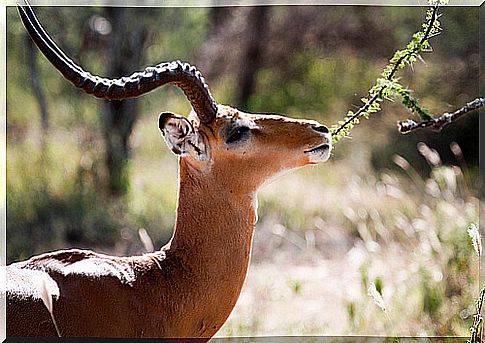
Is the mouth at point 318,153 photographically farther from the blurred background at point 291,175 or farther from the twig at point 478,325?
the blurred background at point 291,175

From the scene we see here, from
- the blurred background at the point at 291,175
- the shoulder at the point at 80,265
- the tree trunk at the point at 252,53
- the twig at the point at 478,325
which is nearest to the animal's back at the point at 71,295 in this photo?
the shoulder at the point at 80,265

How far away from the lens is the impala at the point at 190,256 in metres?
0.94

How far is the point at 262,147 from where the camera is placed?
99cm

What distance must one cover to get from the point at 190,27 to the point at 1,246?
8.43ft

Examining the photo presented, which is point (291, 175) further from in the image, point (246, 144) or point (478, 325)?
point (246, 144)

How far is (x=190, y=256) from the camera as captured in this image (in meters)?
1.02

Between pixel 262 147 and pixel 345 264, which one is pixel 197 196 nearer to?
pixel 262 147

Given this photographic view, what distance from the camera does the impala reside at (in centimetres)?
94

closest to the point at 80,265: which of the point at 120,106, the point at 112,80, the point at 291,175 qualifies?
the point at 112,80

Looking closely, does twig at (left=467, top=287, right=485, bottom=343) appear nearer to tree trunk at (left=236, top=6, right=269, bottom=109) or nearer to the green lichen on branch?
the green lichen on branch

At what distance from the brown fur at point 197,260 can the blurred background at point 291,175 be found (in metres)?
0.99

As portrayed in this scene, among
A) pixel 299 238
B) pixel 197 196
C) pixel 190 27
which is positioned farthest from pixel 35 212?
pixel 197 196

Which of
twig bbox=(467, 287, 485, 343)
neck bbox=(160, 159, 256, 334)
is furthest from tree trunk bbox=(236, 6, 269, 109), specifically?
neck bbox=(160, 159, 256, 334)

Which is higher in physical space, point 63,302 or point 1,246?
point 1,246
